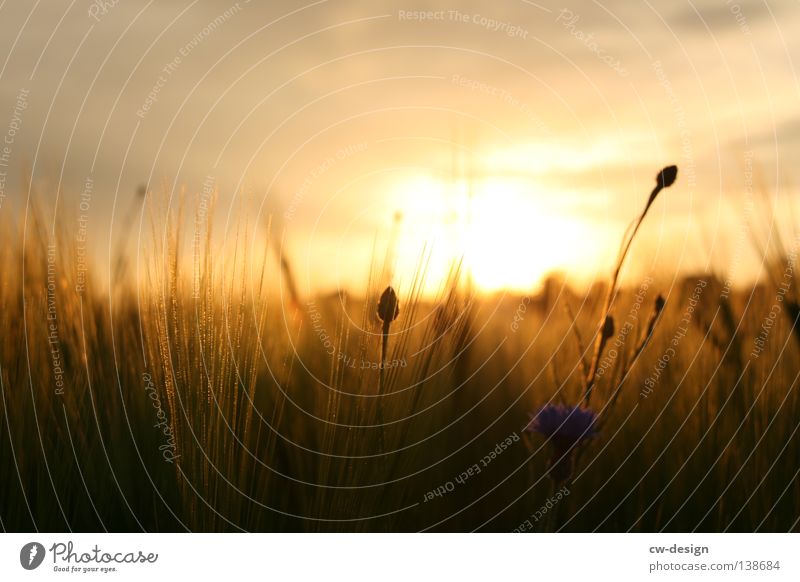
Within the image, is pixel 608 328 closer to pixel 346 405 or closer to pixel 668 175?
pixel 668 175

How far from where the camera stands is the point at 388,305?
34.2 inches

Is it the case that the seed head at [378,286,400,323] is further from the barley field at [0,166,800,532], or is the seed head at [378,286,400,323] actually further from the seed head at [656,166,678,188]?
the seed head at [656,166,678,188]

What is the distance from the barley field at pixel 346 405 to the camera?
0.96 m

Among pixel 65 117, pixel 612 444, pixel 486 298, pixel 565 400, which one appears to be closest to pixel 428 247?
pixel 486 298

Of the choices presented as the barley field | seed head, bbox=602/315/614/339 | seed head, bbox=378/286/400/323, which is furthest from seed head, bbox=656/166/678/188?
seed head, bbox=378/286/400/323

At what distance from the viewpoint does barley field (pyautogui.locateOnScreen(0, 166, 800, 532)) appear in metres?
0.96

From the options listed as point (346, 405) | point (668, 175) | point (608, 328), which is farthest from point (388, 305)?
point (668, 175)

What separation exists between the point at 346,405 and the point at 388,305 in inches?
7.2

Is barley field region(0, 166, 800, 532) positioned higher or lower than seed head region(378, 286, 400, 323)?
lower

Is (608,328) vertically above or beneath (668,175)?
beneath

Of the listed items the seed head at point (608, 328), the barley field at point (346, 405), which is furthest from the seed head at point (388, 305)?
the seed head at point (608, 328)

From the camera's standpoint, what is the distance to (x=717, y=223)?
3.70 ft
